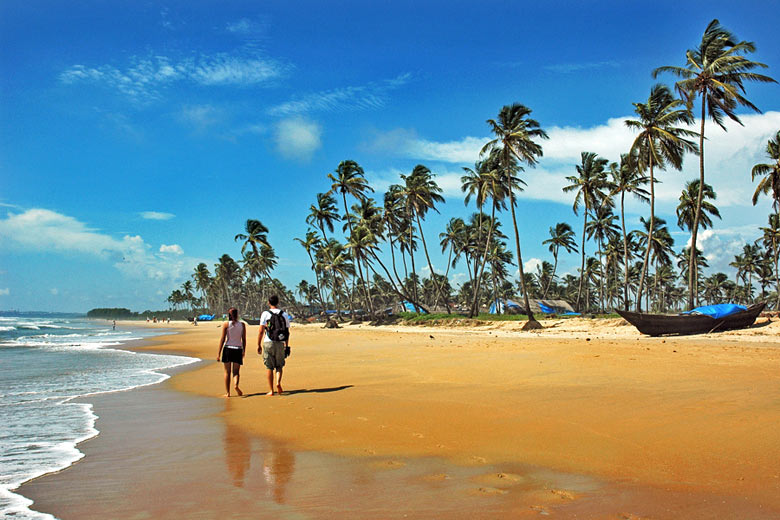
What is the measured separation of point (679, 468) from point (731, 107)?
28496 millimetres

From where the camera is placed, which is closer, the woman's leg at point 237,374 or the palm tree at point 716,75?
the woman's leg at point 237,374

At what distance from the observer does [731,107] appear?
1005 inches

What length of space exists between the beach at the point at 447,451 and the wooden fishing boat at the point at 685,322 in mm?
11962

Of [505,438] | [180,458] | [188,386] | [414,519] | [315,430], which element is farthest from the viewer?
[188,386]

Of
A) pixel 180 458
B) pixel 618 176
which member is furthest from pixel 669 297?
pixel 180 458

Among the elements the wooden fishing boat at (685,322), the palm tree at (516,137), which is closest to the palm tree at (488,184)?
the palm tree at (516,137)

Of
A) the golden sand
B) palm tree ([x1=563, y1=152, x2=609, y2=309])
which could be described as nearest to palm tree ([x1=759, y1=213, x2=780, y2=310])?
palm tree ([x1=563, y1=152, x2=609, y2=309])

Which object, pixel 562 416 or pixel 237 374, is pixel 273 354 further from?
pixel 562 416

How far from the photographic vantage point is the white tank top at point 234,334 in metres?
8.77

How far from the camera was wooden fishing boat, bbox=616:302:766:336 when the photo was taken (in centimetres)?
2041

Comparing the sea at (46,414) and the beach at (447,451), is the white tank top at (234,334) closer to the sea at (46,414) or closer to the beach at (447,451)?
the beach at (447,451)

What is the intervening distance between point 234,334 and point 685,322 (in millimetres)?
19344

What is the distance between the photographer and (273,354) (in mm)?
8438

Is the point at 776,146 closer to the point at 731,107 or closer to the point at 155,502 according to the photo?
the point at 731,107
